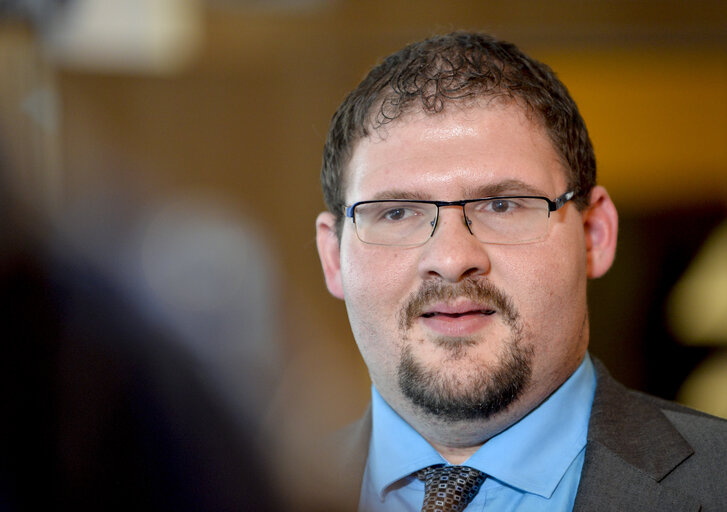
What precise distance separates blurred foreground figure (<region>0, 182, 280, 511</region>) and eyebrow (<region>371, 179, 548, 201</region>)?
0.69m

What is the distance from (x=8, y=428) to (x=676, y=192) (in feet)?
12.4

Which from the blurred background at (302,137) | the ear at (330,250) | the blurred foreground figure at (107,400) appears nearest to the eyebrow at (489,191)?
the ear at (330,250)

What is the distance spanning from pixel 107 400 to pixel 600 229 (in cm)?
105

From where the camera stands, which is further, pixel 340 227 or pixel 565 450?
pixel 340 227

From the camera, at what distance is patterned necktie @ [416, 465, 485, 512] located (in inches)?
45.3

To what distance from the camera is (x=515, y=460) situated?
3.90ft

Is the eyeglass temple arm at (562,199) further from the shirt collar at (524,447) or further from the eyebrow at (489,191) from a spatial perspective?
the shirt collar at (524,447)

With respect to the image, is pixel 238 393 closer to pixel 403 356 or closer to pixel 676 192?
pixel 403 356

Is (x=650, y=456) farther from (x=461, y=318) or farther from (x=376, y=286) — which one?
(x=376, y=286)

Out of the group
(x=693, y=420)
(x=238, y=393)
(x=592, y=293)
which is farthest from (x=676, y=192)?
(x=238, y=393)

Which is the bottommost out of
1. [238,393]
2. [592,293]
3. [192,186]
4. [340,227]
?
[592,293]

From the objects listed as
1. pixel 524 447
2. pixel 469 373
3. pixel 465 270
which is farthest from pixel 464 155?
pixel 524 447

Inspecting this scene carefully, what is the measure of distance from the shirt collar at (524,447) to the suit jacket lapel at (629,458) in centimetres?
3

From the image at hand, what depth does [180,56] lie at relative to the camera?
3789 mm
